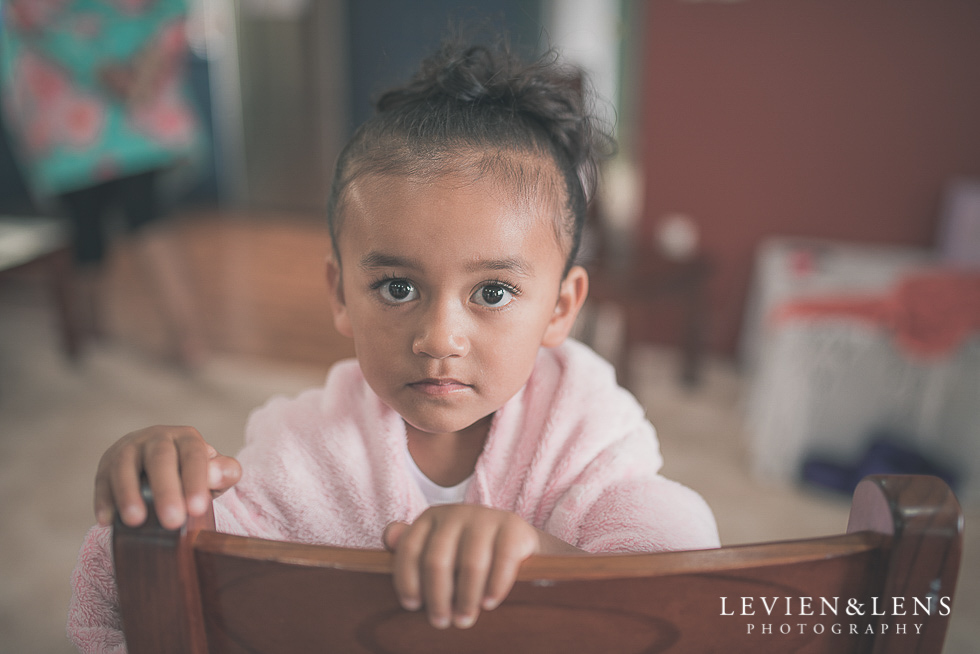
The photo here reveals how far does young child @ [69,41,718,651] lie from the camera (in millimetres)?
535

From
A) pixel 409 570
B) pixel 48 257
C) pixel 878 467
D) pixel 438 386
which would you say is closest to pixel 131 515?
pixel 409 570

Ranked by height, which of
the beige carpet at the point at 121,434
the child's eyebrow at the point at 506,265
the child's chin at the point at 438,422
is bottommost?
the beige carpet at the point at 121,434

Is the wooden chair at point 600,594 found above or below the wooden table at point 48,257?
above

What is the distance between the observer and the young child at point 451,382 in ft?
1.75

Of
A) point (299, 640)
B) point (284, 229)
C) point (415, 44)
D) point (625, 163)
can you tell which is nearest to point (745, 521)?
point (299, 640)

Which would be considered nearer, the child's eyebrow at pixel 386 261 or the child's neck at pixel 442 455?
the child's eyebrow at pixel 386 261

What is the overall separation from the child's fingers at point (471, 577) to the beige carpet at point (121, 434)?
132 cm

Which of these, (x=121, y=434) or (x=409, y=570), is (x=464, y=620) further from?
(x=121, y=434)

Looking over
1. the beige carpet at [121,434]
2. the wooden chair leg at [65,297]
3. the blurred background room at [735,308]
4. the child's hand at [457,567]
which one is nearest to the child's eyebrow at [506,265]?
the child's hand at [457,567]

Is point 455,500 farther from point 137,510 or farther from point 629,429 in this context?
point 137,510

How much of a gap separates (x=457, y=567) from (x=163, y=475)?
0.17 meters

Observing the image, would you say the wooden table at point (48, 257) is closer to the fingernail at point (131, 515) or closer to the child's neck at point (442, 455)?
the child's neck at point (442, 455)

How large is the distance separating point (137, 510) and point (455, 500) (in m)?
0.38

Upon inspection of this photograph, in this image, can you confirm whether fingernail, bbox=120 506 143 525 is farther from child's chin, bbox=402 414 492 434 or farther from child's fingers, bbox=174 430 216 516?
Result: child's chin, bbox=402 414 492 434
